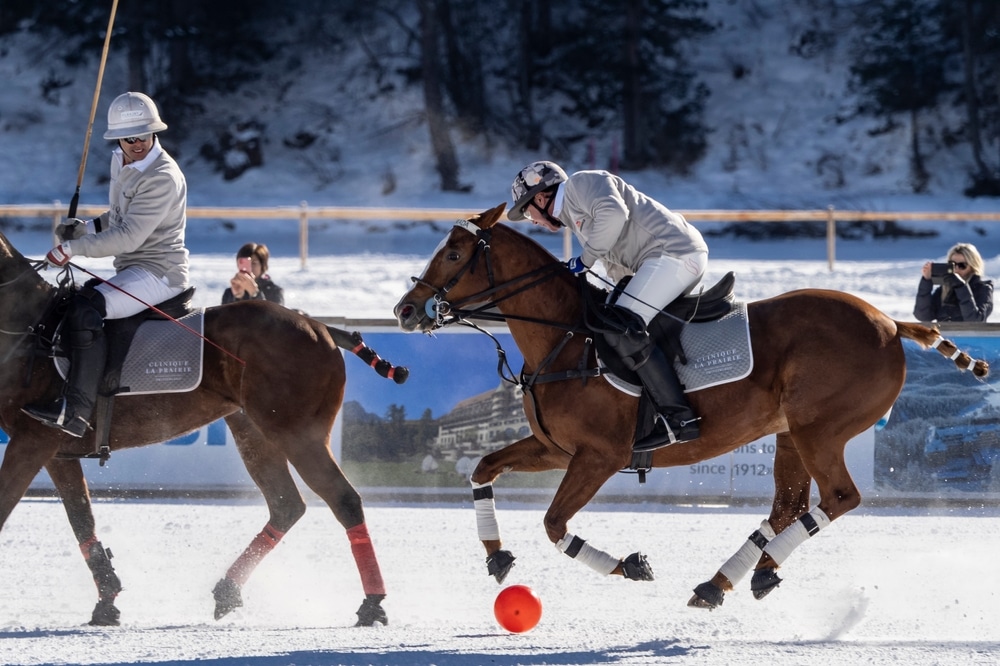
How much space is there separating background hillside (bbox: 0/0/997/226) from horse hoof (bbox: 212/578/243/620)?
59.0 feet

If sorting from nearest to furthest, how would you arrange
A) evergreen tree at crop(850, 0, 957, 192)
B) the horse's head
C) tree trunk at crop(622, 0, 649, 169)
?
the horse's head
evergreen tree at crop(850, 0, 957, 192)
tree trunk at crop(622, 0, 649, 169)

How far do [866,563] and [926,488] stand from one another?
2231 millimetres

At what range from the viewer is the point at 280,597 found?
291 inches

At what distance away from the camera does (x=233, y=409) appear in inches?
282

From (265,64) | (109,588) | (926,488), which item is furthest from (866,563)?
(265,64)

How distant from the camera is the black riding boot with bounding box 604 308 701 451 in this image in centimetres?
652

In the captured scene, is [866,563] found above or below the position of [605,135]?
above

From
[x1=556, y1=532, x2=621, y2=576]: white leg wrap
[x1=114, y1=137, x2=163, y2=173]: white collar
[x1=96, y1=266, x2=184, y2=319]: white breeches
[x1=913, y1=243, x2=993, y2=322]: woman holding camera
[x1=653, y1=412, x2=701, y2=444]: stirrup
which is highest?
[x1=114, y1=137, x2=163, y2=173]: white collar

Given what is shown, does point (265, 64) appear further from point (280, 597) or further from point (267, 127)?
point (280, 597)

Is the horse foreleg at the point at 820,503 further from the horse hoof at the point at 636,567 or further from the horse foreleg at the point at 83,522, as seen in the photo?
the horse foreleg at the point at 83,522

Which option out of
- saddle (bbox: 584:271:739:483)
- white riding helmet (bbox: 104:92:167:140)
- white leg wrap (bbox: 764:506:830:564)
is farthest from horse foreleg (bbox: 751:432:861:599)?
white riding helmet (bbox: 104:92:167:140)

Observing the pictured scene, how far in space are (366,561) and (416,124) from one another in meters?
22.0

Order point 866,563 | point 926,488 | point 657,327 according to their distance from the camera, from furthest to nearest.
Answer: point 926,488
point 866,563
point 657,327

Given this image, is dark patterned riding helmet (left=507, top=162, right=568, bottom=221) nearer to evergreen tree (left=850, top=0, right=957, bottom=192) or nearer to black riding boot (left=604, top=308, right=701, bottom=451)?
black riding boot (left=604, top=308, right=701, bottom=451)
